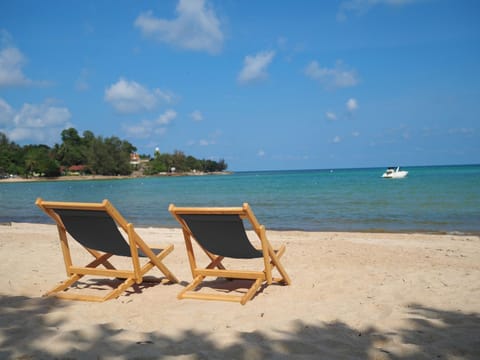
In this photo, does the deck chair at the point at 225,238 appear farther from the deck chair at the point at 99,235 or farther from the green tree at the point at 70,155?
the green tree at the point at 70,155

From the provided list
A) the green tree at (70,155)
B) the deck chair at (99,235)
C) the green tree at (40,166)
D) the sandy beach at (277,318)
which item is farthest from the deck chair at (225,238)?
the green tree at (70,155)

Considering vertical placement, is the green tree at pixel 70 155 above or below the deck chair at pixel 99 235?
above

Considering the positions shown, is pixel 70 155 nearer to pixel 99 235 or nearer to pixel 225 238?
pixel 99 235

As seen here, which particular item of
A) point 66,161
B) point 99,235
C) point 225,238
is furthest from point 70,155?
point 225,238

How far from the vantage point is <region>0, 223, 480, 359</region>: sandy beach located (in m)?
2.85

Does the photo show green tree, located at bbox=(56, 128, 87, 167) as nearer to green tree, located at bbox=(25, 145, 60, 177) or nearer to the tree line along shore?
the tree line along shore

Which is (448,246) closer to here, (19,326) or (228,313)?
(228,313)

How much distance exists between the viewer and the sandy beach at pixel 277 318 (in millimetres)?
2846

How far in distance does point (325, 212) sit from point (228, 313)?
43.7ft

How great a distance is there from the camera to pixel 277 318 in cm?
360

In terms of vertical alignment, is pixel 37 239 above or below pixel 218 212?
below

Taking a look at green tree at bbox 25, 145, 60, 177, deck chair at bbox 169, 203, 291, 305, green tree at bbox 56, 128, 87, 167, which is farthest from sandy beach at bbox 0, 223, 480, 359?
green tree at bbox 56, 128, 87, 167

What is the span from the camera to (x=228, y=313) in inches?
148

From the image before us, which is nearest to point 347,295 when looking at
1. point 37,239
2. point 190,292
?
point 190,292
